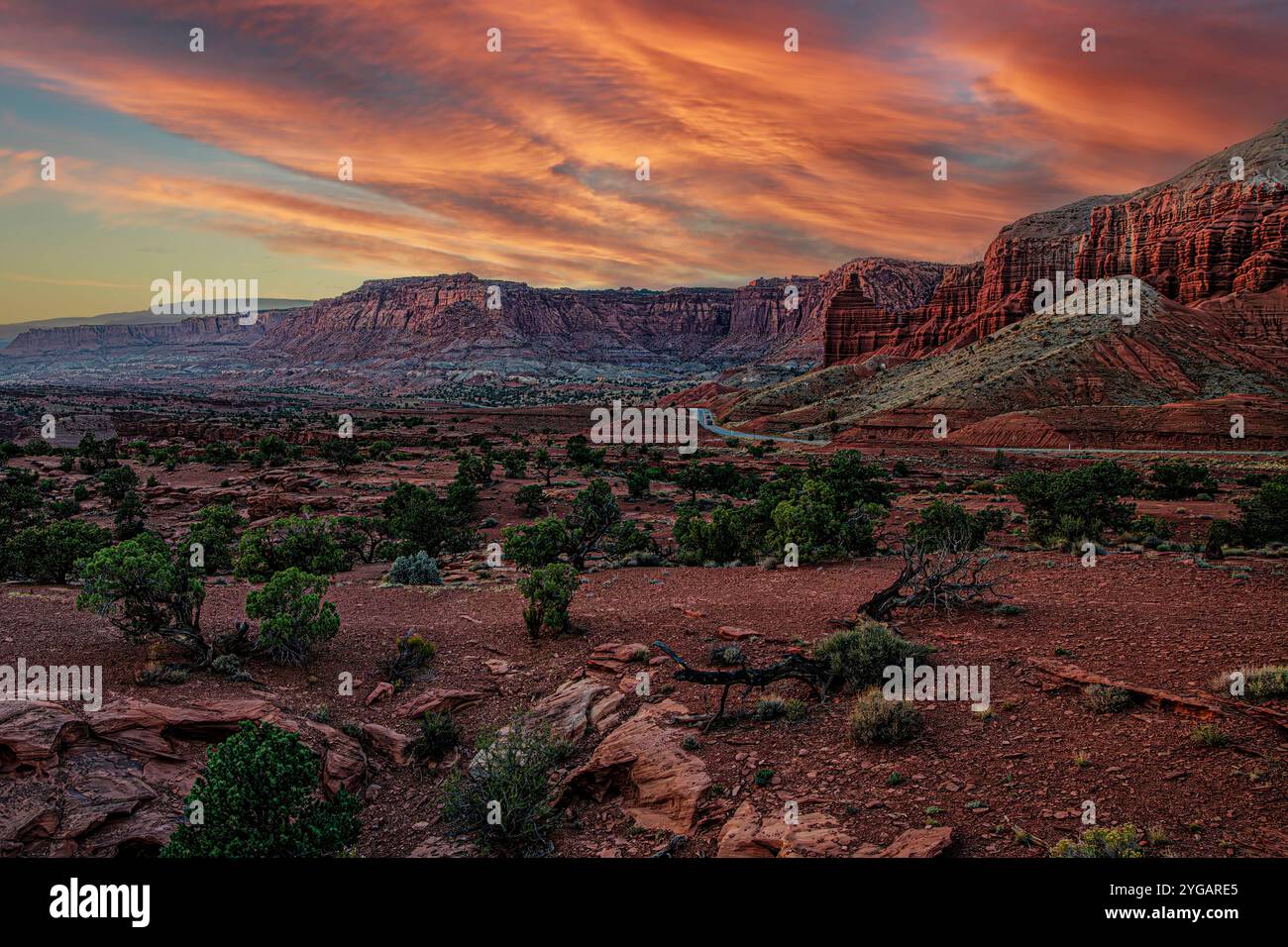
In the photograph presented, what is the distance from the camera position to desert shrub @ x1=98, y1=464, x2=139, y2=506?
39.2 metres

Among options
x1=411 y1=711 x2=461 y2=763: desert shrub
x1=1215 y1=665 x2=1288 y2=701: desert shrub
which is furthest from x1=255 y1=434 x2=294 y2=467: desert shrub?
x1=1215 y1=665 x2=1288 y2=701: desert shrub

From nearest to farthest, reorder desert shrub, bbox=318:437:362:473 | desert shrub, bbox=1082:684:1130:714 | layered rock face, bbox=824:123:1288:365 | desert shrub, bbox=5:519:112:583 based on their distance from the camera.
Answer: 1. desert shrub, bbox=1082:684:1130:714
2. desert shrub, bbox=5:519:112:583
3. desert shrub, bbox=318:437:362:473
4. layered rock face, bbox=824:123:1288:365

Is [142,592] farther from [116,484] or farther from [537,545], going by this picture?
[116,484]

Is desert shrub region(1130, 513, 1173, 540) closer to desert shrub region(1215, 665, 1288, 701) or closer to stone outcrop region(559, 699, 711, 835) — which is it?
desert shrub region(1215, 665, 1288, 701)

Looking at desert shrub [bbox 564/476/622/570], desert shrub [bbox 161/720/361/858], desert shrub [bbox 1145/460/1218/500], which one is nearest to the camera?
desert shrub [bbox 161/720/361/858]

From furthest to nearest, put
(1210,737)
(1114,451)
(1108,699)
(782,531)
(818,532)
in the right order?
1. (1114,451)
2. (782,531)
3. (818,532)
4. (1108,699)
5. (1210,737)

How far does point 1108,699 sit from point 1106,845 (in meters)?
3.30

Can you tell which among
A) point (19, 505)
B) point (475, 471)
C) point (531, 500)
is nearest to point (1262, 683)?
point (531, 500)

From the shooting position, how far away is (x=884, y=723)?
8477mm

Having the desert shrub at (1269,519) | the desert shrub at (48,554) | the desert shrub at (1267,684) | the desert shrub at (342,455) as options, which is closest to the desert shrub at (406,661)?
the desert shrub at (48,554)

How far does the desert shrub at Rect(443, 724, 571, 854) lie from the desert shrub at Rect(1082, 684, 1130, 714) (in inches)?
277
